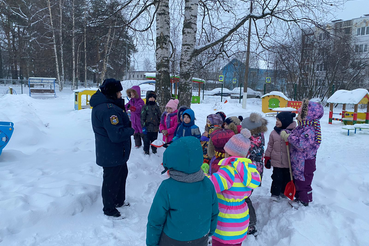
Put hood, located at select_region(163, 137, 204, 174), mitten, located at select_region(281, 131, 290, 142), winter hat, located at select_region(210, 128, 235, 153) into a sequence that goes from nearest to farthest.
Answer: hood, located at select_region(163, 137, 204, 174), winter hat, located at select_region(210, 128, 235, 153), mitten, located at select_region(281, 131, 290, 142)

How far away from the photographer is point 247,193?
2.34 meters

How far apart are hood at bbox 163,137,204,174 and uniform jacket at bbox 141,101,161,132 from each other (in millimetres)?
4013

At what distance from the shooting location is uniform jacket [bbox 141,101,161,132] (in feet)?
18.7

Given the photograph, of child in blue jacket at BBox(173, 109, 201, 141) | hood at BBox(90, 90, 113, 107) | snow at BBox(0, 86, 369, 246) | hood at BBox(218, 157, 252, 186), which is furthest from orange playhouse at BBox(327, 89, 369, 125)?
hood at BBox(90, 90, 113, 107)

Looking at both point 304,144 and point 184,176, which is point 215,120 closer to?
point 304,144

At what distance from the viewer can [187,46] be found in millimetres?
6070

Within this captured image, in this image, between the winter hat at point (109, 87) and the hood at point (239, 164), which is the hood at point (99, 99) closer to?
the winter hat at point (109, 87)

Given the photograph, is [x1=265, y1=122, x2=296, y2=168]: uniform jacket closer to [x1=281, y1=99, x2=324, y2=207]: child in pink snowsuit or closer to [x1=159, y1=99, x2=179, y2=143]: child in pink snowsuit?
[x1=281, y1=99, x2=324, y2=207]: child in pink snowsuit

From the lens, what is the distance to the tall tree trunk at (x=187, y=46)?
5.98 metres

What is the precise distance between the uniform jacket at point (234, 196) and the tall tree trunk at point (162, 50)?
4.59 m

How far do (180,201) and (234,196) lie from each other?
75 centimetres

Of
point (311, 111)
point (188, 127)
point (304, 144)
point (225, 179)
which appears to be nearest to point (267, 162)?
point (304, 144)

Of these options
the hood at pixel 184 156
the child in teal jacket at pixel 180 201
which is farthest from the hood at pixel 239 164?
the hood at pixel 184 156

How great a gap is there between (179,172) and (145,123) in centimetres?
408
